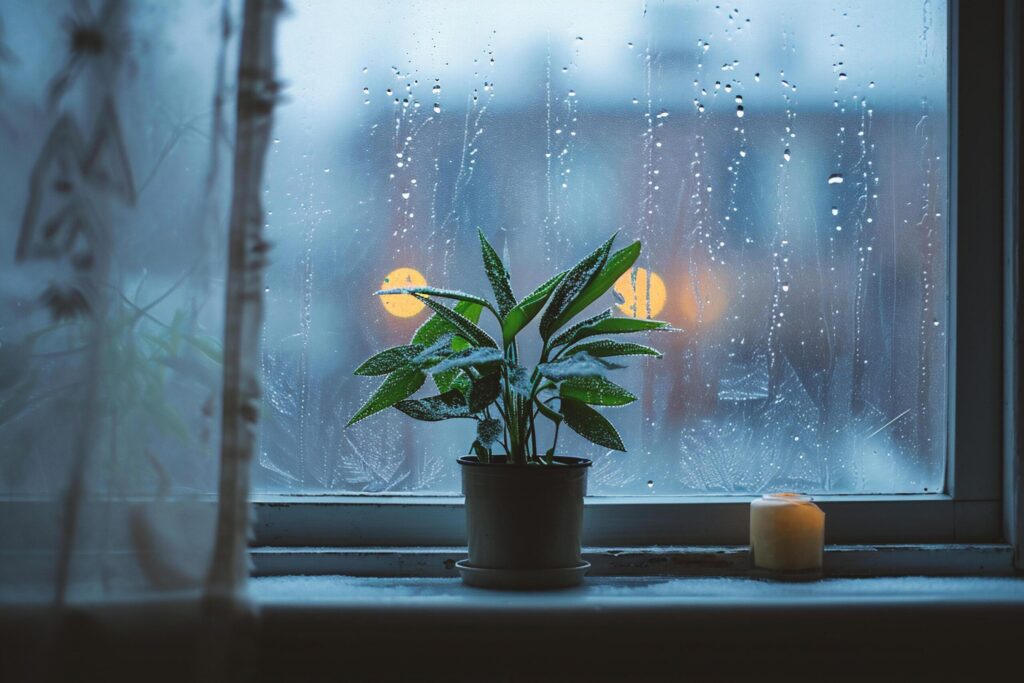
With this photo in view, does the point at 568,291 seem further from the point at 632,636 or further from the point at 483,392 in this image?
the point at 632,636

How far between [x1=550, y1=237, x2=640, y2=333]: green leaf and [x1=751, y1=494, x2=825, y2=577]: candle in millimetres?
292

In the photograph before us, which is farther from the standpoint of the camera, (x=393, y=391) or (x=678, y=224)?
(x=678, y=224)

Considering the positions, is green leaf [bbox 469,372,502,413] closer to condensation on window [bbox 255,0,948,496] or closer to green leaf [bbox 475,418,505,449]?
green leaf [bbox 475,418,505,449]

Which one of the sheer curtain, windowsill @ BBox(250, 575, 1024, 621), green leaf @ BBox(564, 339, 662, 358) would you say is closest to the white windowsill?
windowsill @ BBox(250, 575, 1024, 621)

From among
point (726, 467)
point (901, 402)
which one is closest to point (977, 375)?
point (901, 402)

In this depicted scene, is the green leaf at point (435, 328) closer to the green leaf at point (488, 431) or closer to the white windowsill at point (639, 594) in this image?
the green leaf at point (488, 431)

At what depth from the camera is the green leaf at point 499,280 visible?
994 mm

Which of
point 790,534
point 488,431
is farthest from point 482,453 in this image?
point 790,534

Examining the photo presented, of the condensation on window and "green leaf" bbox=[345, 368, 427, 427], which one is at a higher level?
the condensation on window

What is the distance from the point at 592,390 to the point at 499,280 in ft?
0.50

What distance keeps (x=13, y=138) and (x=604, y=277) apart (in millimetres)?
566

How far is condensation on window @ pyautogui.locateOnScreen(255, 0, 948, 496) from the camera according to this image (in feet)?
3.64

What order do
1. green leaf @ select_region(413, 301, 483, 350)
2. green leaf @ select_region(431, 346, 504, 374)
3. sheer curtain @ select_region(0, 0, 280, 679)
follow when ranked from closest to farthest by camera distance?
1. sheer curtain @ select_region(0, 0, 280, 679)
2. green leaf @ select_region(431, 346, 504, 374)
3. green leaf @ select_region(413, 301, 483, 350)

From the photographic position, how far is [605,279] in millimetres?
992
